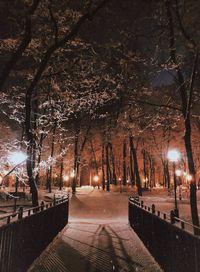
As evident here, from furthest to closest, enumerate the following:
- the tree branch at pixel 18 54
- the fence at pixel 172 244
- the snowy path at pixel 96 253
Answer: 1. the tree branch at pixel 18 54
2. the snowy path at pixel 96 253
3. the fence at pixel 172 244

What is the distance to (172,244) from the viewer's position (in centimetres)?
652

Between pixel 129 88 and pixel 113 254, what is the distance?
8.81m

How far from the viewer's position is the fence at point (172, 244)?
17.0 ft

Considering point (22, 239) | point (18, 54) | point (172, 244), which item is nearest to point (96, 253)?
point (22, 239)

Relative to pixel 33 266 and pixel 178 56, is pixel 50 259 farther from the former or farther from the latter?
pixel 178 56

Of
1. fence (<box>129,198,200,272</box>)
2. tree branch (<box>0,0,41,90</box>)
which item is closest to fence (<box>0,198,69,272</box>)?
fence (<box>129,198,200,272</box>)

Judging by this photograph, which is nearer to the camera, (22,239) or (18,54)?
(22,239)

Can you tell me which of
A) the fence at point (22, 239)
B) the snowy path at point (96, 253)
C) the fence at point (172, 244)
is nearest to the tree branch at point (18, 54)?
the fence at point (22, 239)

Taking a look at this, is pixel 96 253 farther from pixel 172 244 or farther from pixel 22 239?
pixel 172 244

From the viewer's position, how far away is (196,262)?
4973 mm

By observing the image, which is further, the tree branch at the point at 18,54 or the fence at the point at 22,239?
the tree branch at the point at 18,54

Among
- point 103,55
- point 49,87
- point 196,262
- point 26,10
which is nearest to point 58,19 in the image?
point 26,10

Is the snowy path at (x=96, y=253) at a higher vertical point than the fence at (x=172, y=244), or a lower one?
lower

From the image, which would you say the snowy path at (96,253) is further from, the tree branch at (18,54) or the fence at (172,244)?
the tree branch at (18,54)
